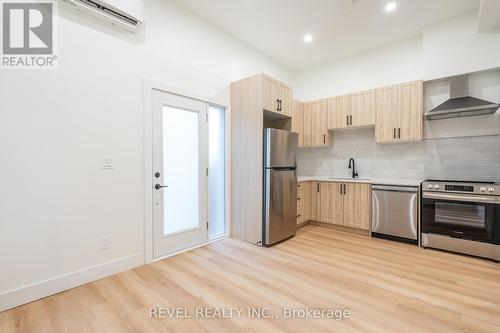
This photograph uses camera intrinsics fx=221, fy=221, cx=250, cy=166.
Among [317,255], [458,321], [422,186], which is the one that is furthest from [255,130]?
[458,321]

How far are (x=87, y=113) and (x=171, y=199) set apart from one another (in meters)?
1.38

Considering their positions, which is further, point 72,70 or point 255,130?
point 255,130

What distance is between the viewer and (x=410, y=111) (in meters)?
3.59

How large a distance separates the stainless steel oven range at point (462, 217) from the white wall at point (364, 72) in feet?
6.69

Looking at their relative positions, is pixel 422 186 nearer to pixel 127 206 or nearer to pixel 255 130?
pixel 255 130

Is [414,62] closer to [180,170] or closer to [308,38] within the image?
[308,38]

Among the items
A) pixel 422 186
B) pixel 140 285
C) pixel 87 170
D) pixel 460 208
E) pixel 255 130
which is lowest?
pixel 140 285

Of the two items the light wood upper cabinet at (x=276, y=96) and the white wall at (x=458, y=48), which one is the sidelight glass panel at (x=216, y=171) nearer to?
the light wood upper cabinet at (x=276, y=96)

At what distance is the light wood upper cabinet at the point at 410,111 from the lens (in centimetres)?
351

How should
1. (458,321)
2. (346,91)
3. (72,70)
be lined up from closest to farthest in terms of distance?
(458,321), (72,70), (346,91)

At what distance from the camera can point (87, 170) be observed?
2.31 metres

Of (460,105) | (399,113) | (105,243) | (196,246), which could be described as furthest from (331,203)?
(105,243)

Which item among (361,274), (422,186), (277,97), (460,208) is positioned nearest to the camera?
(361,274)

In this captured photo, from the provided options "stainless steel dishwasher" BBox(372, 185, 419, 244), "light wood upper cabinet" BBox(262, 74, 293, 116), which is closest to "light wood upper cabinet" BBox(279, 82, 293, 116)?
"light wood upper cabinet" BBox(262, 74, 293, 116)
